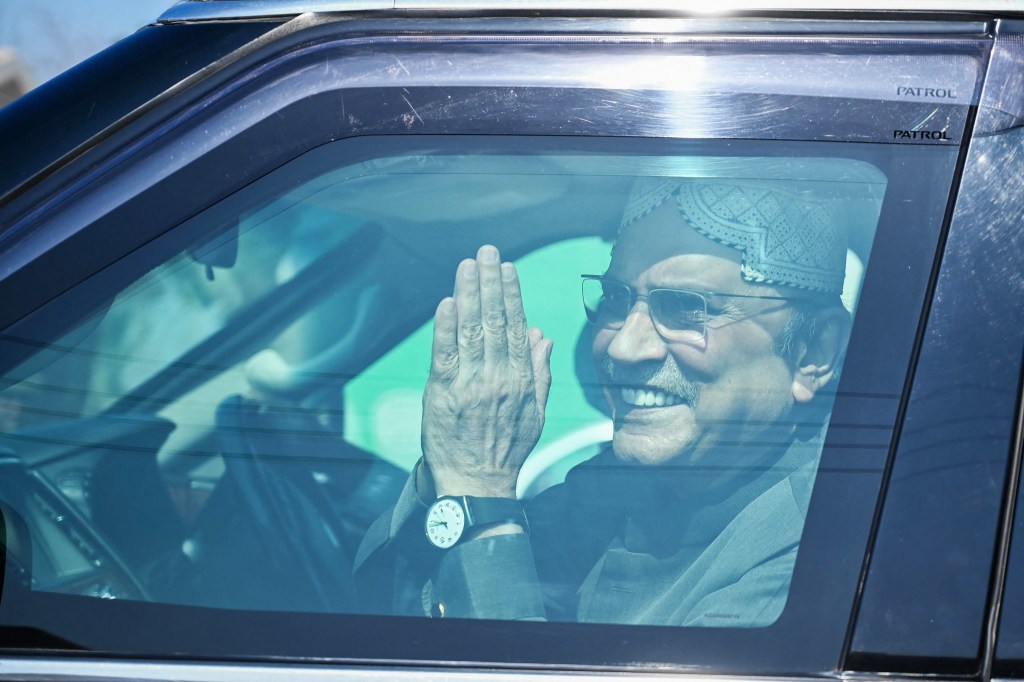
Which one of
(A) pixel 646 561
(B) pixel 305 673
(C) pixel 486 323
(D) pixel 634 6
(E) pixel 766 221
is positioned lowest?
(B) pixel 305 673

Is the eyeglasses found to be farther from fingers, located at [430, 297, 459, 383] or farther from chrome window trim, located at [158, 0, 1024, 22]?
chrome window trim, located at [158, 0, 1024, 22]

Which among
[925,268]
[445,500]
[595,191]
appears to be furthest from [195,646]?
[925,268]

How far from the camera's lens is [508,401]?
1.34m

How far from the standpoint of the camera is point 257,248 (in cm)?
143

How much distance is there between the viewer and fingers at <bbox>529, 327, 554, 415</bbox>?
1339 mm

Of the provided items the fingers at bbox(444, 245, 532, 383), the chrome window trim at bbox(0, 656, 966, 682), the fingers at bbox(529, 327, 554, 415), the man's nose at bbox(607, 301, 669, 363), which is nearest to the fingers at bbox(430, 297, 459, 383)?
the fingers at bbox(444, 245, 532, 383)

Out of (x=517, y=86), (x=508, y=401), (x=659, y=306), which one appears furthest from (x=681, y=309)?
(x=517, y=86)

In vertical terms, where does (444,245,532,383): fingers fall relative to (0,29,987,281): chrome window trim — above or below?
below

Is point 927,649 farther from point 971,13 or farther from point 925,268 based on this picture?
point 971,13

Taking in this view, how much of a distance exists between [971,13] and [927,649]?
77 centimetres

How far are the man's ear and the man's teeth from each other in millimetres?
166

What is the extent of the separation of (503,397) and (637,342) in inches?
8.0

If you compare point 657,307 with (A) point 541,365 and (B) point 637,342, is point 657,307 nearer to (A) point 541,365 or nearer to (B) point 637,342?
(B) point 637,342

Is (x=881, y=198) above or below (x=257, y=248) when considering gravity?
above
